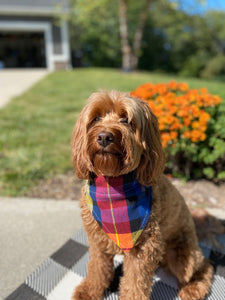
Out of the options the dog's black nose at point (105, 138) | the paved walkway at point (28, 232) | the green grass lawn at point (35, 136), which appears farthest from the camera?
the green grass lawn at point (35, 136)

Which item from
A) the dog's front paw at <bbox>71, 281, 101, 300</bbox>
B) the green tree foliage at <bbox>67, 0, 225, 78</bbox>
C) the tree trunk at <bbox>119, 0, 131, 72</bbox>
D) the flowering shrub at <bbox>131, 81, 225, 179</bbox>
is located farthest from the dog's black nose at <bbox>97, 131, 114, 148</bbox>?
the green tree foliage at <bbox>67, 0, 225, 78</bbox>

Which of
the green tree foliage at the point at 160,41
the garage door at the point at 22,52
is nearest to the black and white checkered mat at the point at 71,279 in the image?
the green tree foliage at the point at 160,41

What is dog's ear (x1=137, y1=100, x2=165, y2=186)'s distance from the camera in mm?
1674

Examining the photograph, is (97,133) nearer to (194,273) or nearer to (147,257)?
(147,257)

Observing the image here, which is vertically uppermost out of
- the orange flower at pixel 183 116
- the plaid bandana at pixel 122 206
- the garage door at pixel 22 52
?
the garage door at pixel 22 52

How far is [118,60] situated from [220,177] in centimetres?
2437

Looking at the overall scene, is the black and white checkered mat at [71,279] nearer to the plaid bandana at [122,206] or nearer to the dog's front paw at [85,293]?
the dog's front paw at [85,293]

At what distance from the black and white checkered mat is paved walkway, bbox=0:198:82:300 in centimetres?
10

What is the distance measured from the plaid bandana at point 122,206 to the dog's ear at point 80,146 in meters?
0.14

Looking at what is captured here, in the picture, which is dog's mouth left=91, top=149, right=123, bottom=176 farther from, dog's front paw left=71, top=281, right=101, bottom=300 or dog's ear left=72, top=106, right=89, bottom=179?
dog's front paw left=71, top=281, right=101, bottom=300

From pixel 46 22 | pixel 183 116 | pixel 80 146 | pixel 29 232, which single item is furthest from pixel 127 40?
pixel 80 146

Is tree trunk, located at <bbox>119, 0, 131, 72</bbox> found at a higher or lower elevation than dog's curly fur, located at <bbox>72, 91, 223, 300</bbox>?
higher

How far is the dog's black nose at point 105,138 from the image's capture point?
1531 mm

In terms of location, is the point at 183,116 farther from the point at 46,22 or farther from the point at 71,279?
the point at 46,22
